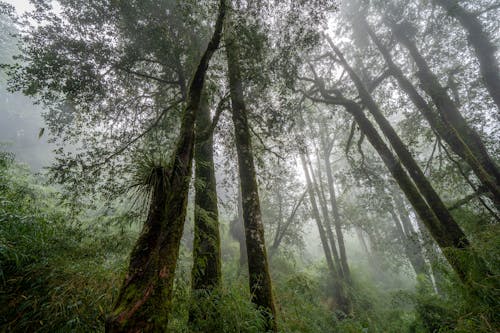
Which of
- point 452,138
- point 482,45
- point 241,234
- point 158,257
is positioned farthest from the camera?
point 241,234

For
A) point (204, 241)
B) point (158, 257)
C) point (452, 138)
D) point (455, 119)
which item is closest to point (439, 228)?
point (452, 138)

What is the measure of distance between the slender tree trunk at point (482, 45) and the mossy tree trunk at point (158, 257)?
1061cm

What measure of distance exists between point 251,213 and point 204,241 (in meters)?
1.32

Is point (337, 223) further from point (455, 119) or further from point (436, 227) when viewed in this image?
point (455, 119)

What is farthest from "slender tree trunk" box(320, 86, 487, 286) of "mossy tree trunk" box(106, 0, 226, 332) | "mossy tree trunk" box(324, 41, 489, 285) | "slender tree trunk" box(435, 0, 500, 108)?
"slender tree trunk" box(435, 0, 500, 108)

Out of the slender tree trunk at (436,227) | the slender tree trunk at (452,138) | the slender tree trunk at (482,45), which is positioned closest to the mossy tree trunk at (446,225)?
the slender tree trunk at (436,227)

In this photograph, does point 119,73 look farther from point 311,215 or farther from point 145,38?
point 311,215

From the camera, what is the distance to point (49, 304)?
2.34 metres

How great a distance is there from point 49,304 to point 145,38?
5830 millimetres

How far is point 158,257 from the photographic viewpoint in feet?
6.16

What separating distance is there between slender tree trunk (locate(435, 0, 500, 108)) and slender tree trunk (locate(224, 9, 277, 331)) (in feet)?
27.9

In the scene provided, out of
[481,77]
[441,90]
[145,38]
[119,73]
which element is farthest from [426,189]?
[119,73]

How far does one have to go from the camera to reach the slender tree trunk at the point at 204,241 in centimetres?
291

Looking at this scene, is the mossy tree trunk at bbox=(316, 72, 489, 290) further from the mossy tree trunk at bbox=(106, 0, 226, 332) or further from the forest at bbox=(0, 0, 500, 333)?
the mossy tree trunk at bbox=(106, 0, 226, 332)
